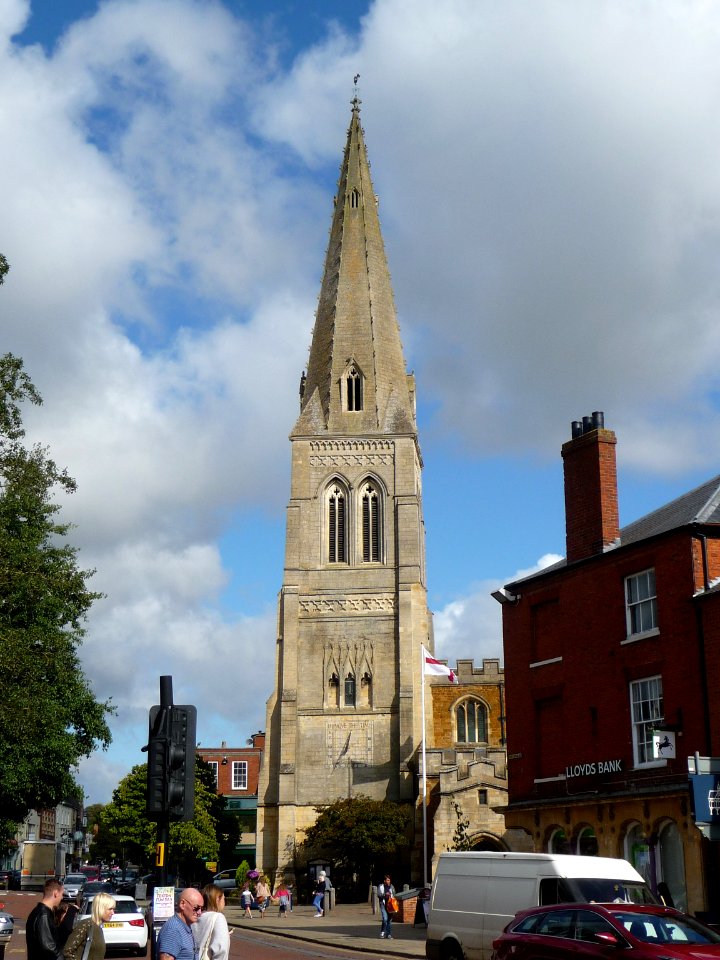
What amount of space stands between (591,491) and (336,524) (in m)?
39.2

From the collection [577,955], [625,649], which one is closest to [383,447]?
[625,649]

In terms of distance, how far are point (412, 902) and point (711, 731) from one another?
57.7 ft

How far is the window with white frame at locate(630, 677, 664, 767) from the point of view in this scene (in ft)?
80.2

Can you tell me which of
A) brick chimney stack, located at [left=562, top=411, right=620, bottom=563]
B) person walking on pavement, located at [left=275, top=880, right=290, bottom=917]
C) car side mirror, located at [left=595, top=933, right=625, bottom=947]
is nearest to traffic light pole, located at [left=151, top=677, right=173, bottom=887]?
car side mirror, located at [left=595, top=933, right=625, bottom=947]

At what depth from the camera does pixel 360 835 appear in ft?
175

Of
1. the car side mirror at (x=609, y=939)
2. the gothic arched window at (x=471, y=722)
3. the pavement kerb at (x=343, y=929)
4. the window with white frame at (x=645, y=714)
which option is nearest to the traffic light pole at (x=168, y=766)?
the car side mirror at (x=609, y=939)

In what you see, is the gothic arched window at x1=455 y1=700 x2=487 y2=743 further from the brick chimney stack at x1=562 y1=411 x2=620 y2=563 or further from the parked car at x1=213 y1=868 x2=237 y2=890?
the brick chimney stack at x1=562 y1=411 x2=620 y2=563

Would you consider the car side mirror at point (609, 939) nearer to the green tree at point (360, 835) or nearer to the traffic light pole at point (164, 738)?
the traffic light pole at point (164, 738)

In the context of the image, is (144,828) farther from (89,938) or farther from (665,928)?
(89,938)

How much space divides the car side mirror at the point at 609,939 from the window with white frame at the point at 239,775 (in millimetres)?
89222

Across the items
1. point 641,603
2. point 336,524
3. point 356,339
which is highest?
point 356,339

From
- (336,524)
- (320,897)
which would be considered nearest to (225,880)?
(336,524)

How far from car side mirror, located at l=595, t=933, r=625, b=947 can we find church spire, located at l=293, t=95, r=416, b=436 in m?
56.2

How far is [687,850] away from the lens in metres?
22.5
